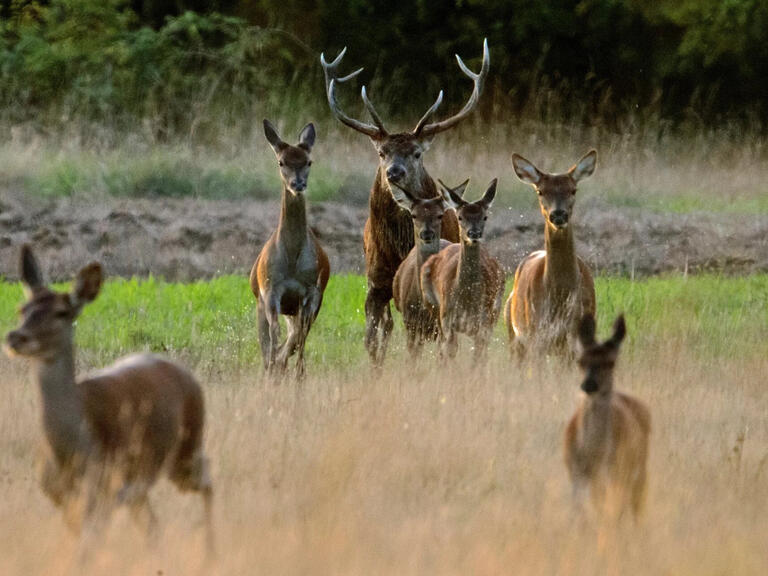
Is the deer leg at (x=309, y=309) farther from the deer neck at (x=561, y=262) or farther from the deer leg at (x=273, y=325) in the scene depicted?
the deer neck at (x=561, y=262)

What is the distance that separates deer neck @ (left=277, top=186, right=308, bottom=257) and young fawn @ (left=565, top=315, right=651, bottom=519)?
17.6 feet

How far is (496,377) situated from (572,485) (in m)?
3.08

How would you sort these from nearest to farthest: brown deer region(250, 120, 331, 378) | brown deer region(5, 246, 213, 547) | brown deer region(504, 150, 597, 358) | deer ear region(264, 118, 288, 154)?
brown deer region(5, 246, 213, 547) < brown deer region(504, 150, 597, 358) < brown deer region(250, 120, 331, 378) < deer ear region(264, 118, 288, 154)

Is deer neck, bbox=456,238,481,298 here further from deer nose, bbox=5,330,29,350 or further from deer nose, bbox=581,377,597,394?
deer nose, bbox=5,330,29,350

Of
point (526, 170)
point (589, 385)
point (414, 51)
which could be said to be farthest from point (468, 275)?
point (414, 51)

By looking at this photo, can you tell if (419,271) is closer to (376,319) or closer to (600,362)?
(376,319)

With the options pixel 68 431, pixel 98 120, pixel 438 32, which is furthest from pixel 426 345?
pixel 438 32

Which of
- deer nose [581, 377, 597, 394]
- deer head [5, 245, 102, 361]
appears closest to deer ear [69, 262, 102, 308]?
deer head [5, 245, 102, 361]

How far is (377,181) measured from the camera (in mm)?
13648

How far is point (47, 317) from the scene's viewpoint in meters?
5.73

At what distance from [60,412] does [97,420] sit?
184 mm

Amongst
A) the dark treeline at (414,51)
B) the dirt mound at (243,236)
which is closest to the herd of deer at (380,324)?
the dirt mound at (243,236)

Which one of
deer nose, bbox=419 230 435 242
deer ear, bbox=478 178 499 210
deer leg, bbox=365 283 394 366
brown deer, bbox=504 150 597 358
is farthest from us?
deer leg, bbox=365 283 394 366

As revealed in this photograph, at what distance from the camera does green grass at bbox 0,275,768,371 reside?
11984mm
